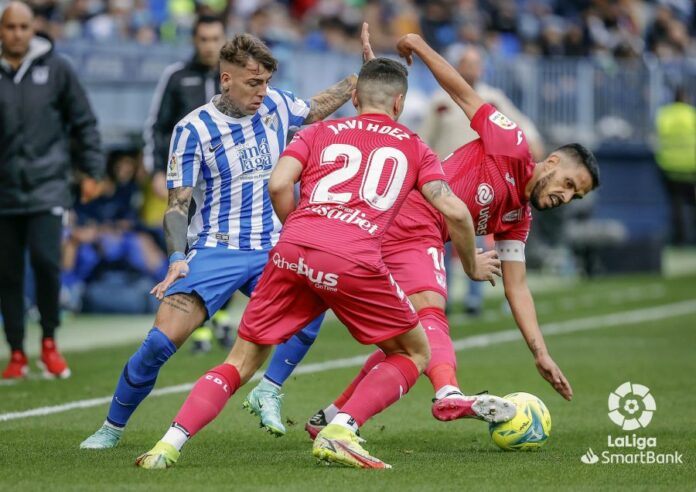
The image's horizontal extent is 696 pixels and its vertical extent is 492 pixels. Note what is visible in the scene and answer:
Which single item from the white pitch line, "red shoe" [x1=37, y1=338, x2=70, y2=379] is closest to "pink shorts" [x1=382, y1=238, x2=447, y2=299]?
the white pitch line

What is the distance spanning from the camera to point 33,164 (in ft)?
36.2

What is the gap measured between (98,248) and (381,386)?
406 inches

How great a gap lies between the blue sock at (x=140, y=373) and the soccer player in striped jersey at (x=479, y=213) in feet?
1.91

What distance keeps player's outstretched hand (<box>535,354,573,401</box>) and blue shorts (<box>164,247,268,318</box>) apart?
60.3 inches

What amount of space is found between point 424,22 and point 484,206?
60.7 feet

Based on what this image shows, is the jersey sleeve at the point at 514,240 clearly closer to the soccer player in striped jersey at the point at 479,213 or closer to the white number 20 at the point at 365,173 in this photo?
the soccer player in striped jersey at the point at 479,213

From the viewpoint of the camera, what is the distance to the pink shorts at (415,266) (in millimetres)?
7910

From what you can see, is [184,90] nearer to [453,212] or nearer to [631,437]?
[631,437]

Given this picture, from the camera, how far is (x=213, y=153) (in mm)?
7746

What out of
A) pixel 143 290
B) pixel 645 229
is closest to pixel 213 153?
pixel 143 290

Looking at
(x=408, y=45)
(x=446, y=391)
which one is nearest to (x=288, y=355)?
(x=446, y=391)

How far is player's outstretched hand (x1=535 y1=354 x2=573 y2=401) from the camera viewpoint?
7703 millimetres

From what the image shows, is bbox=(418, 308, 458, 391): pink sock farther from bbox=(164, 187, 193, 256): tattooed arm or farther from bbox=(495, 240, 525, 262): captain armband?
bbox=(164, 187, 193, 256): tattooed arm

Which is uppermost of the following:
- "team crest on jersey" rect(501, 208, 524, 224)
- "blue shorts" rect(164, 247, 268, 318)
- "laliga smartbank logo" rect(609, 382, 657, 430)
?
"team crest on jersey" rect(501, 208, 524, 224)
